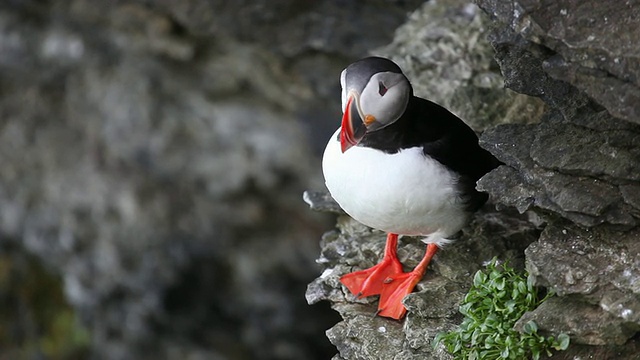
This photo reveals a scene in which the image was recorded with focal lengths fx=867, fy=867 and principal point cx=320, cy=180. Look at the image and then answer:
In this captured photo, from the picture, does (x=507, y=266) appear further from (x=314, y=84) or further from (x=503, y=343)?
(x=314, y=84)

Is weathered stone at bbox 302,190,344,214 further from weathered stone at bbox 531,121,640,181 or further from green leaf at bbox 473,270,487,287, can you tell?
weathered stone at bbox 531,121,640,181

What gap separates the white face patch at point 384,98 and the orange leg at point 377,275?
872 millimetres

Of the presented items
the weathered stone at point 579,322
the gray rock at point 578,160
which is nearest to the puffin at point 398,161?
the gray rock at point 578,160

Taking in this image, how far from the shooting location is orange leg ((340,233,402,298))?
3996mm

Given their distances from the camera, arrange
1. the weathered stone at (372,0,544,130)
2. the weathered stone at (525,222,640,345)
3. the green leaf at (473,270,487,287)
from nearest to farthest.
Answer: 1. the weathered stone at (525,222,640,345)
2. the green leaf at (473,270,487,287)
3. the weathered stone at (372,0,544,130)

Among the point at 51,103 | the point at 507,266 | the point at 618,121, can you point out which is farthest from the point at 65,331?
the point at 618,121

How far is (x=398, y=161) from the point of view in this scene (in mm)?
3520

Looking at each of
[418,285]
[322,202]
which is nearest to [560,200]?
[418,285]

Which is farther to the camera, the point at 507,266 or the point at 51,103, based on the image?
the point at 51,103

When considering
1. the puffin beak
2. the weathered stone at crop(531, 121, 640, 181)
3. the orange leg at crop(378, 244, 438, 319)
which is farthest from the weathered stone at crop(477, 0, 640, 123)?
the orange leg at crop(378, 244, 438, 319)

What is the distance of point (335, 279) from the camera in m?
4.14

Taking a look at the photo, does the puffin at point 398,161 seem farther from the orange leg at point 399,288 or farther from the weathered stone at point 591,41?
the weathered stone at point 591,41

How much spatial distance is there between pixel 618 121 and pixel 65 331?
271 inches

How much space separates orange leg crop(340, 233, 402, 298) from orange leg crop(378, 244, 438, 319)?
0.03 m
